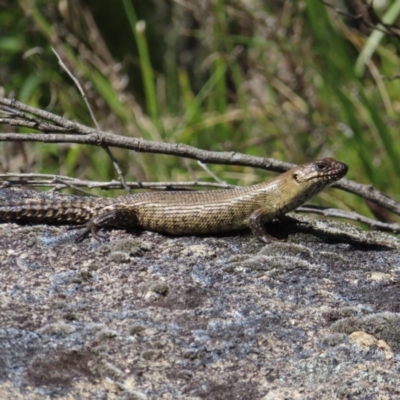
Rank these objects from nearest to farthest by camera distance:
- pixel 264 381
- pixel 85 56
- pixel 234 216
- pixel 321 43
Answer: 1. pixel 264 381
2. pixel 234 216
3. pixel 321 43
4. pixel 85 56

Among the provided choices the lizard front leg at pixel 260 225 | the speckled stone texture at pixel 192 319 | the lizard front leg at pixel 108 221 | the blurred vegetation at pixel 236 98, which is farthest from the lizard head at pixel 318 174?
the blurred vegetation at pixel 236 98

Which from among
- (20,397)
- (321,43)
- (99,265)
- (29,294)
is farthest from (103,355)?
(321,43)

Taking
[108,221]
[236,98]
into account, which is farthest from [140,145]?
[236,98]

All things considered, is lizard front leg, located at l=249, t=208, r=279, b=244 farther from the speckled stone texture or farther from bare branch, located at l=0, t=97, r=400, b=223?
bare branch, located at l=0, t=97, r=400, b=223

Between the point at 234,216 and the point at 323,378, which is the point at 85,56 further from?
the point at 323,378

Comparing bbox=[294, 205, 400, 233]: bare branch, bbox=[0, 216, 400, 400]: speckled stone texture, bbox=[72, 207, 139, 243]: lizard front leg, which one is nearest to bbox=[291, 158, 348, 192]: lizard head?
bbox=[294, 205, 400, 233]: bare branch

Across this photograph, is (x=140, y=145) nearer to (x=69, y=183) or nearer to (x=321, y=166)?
(x=69, y=183)
